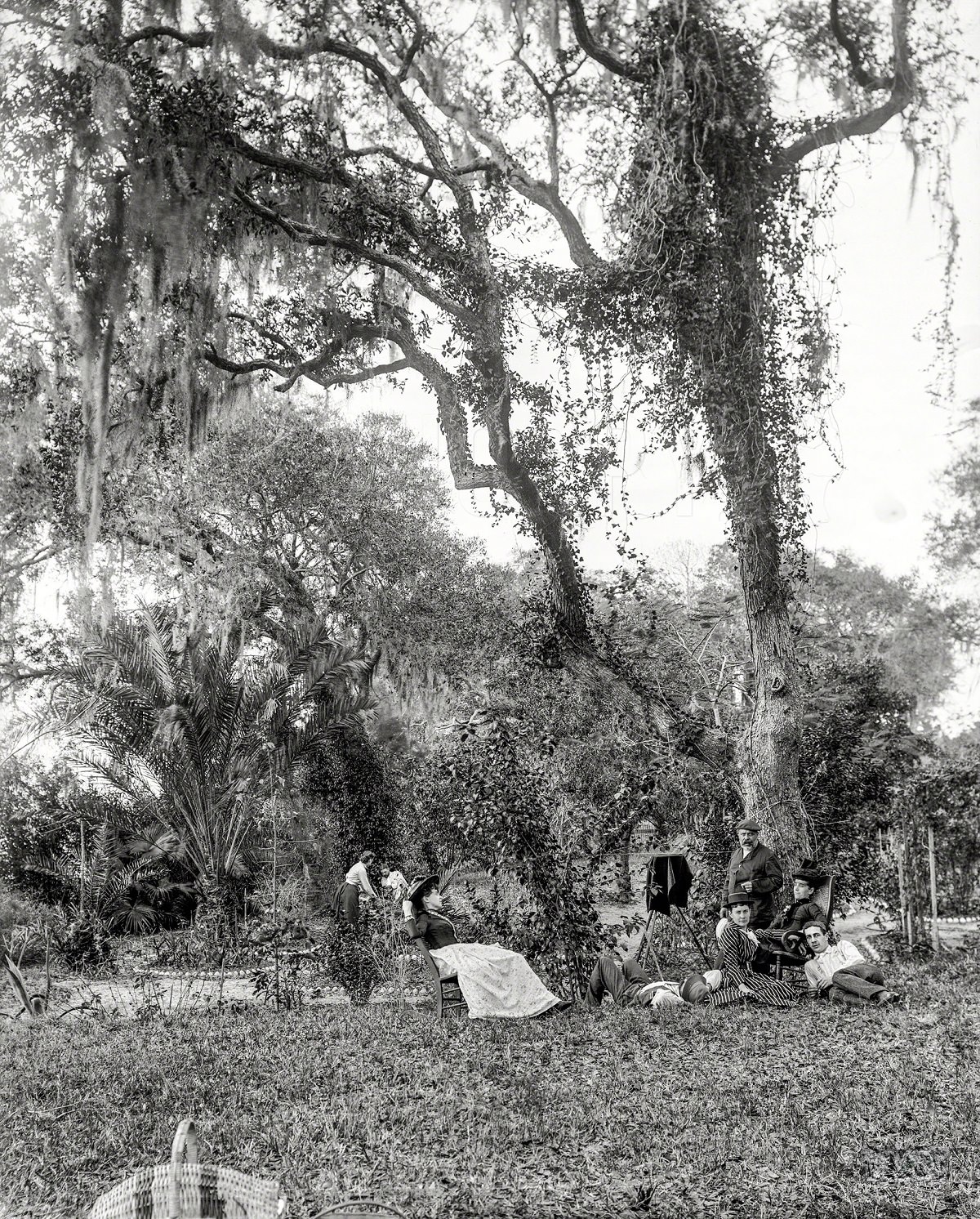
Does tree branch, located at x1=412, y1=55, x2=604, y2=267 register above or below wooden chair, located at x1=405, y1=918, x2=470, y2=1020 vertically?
above

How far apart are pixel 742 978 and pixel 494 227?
27.6ft

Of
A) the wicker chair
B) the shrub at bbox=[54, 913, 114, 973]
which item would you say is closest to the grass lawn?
the wicker chair

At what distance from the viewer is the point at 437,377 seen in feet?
38.9

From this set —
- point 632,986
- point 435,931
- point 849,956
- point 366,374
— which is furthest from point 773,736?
point 366,374

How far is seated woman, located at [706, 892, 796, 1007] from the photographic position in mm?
7328

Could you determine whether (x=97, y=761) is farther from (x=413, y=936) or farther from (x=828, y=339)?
(x=828, y=339)

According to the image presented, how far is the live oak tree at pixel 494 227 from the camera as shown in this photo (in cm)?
858

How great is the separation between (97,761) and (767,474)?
28.8ft

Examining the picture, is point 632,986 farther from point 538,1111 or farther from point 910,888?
point 910,888

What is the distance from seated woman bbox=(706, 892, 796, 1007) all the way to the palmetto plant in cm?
636

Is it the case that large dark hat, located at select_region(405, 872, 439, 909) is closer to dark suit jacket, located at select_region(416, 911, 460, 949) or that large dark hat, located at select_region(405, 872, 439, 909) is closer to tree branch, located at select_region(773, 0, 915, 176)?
dark suit jacket, located at select_region(416, 911, 460, 949)

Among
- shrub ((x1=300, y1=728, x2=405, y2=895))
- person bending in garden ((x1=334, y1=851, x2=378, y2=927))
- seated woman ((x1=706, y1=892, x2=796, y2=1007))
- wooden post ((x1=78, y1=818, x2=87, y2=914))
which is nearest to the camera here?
seated woman ((x1=706, y1=892, x2=796, y2=1007))

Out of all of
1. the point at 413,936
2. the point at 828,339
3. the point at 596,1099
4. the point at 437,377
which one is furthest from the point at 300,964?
the point at 828,339

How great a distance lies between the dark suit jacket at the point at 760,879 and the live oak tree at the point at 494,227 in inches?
40.8
